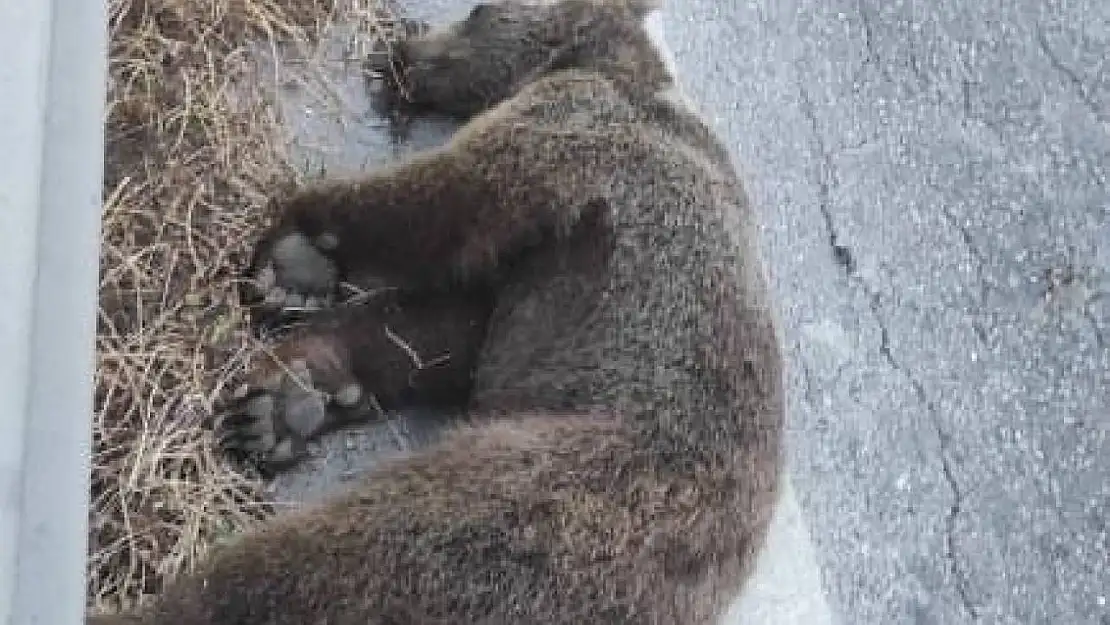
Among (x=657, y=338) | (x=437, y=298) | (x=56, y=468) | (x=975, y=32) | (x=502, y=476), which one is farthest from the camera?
(x=975, y=32)

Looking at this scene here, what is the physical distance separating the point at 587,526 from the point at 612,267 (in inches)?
28.6

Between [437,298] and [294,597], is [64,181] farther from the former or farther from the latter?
[437,298]

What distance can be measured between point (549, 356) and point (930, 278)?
1.66 metres

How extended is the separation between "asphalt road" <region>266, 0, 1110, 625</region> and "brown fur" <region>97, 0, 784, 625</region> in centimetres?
35

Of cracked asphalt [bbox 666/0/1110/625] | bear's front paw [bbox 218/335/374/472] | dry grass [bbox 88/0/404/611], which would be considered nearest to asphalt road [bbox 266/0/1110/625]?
cracked asphalt [bbox 666/0/1110/625]

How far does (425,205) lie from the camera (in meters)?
3.74

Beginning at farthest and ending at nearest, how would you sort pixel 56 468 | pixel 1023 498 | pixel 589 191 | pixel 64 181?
1. pixel 1023 498
2. pixel 589 191
3. pixel 64 181
4. pixel 56 468

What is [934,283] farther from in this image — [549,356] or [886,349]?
[549,356]

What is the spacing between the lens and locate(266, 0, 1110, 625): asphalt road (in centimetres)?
425

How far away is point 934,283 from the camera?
4711 millimetres

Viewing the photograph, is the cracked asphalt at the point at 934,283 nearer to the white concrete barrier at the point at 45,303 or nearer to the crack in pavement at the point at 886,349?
the crack in pavement at the point at 886,349

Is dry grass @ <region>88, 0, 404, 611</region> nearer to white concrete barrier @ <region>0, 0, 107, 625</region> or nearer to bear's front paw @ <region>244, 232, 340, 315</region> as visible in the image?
bear's front paw @ <region>244, 232, 340, 315</region>

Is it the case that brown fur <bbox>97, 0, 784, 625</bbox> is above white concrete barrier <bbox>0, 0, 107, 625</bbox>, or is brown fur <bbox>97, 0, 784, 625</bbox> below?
below

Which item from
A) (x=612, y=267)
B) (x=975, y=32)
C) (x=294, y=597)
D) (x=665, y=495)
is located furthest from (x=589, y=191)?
(x=975, y=32)
